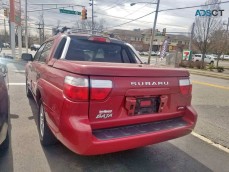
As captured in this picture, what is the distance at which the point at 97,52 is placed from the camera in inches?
167

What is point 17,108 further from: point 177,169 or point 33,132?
point 177,169

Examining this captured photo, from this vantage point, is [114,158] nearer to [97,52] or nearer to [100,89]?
[100,89]

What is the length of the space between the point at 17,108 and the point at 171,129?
4.13 meters

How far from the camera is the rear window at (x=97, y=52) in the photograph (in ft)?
13.0

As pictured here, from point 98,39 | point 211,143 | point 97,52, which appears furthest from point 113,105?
point 211,143

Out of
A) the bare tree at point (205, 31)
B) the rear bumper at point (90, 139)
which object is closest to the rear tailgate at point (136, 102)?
the rear bumper at point (90, 139)

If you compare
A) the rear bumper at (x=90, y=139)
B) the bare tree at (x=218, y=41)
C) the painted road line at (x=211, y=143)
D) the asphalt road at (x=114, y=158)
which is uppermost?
the bare tree at (x=218, y=41)

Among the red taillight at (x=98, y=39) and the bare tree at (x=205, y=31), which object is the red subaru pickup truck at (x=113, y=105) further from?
the bare tree at (x=205, y=31)

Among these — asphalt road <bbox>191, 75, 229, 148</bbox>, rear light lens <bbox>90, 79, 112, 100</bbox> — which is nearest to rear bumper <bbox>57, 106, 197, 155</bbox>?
rear light lens <bbox>90, 79, 112, 100</bbox>

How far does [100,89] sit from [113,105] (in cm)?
27

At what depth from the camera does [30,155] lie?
3.48 meters

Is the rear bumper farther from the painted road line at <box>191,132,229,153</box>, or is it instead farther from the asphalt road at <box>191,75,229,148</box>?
the asphalt road at <box>191,75,229,148</box>

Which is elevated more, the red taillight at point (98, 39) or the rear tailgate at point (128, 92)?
the red taillight at point (98, 39)

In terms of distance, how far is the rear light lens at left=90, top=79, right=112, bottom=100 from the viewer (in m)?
2.58
